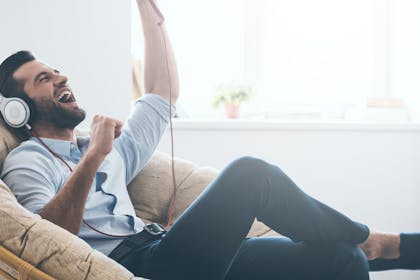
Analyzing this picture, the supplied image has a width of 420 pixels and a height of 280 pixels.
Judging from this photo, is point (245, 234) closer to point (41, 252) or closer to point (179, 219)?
point (179, 219)

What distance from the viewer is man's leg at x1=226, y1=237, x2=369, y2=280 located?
1281mm

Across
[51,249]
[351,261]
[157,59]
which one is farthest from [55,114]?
[351,261]

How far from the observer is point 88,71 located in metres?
2.30

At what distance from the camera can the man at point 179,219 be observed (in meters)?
1.23

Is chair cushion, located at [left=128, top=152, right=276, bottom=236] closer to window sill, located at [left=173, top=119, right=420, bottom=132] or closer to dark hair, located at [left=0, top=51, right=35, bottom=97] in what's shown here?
dark hair, located at [left=0, top=51, right=35, bottom=97]

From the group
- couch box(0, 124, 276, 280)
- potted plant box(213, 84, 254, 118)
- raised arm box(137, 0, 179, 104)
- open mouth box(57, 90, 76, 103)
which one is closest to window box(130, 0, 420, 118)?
potted plant box(213, 84, 254, 118)

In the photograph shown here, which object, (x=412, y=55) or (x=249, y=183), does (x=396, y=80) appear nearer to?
(x=412, y=55)

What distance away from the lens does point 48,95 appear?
1.59 m

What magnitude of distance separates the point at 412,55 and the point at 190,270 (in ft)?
6.46

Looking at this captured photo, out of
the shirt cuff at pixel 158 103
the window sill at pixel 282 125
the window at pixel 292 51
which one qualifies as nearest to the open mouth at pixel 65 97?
the shirt cuff at pixel 158 103

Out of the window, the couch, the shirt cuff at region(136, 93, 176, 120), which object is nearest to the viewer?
the couch

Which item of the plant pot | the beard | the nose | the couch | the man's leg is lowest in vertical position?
the man's leg

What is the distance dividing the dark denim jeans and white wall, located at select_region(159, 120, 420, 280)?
3.78 feet

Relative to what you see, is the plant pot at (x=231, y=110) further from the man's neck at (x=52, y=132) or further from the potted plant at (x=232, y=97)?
the man's neck at (x=52, y=132)
